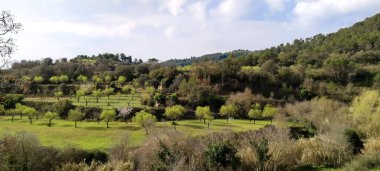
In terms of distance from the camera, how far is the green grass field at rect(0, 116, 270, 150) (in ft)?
111

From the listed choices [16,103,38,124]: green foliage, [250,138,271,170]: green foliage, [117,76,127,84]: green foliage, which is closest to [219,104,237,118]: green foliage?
[16,103,38,124]: green foliage

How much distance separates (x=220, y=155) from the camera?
78.2 ft

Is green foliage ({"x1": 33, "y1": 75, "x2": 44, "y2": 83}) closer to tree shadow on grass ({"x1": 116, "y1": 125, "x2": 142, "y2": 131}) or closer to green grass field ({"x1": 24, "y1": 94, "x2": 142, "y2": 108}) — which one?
green grass field ({"x1": 24, "y1": 94, "x2": 142, "y2": 108})

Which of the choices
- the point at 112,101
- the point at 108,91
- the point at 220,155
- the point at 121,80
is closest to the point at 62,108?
the point at 112,101

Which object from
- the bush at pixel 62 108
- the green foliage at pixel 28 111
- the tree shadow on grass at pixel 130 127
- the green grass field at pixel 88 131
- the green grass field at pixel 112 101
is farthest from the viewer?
the green grass field at pixel 112 101

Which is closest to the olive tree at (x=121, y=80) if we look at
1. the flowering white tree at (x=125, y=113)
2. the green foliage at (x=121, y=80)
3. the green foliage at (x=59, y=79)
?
the green foliage at (x=121, y=80)

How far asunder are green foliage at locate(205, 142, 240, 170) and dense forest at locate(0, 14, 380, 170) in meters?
0.06

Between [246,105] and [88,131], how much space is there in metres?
25.4

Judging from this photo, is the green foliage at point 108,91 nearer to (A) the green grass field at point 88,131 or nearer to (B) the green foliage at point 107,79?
(B) the green foliage at point 107,79

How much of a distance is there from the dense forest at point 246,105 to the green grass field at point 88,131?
1.79 metres

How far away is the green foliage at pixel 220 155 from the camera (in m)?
23.8

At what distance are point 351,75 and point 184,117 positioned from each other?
37.8m

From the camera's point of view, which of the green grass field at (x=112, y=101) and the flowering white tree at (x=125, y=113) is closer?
the flowering white tree at (x=125, y=113)

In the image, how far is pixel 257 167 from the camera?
2527cm
